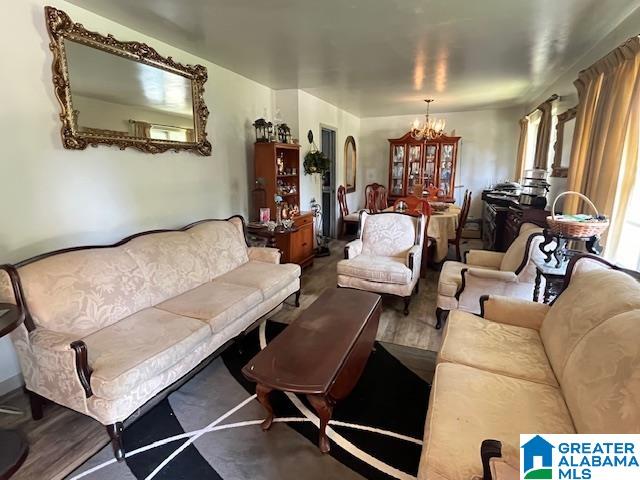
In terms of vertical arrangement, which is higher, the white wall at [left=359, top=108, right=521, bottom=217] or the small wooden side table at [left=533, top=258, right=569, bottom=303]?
the white wall at [left=359, top=108, right=521, bottom=217]

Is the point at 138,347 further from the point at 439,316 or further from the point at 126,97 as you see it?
the point at 439,316

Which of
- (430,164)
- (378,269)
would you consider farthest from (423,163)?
(378,269)

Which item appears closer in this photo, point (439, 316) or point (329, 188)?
point (439, 316)

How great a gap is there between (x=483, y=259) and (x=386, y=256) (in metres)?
0.96

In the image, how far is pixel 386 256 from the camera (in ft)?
12.1

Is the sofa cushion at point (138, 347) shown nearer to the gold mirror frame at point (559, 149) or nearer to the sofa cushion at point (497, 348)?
the sofa cushion at point (497, 348)

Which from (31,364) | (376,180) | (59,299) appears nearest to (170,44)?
(59,299)

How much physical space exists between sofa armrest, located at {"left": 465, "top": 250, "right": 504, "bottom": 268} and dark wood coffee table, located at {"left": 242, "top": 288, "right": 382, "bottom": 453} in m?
1.44

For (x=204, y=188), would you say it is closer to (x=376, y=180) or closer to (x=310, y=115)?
(x=310, y=115)

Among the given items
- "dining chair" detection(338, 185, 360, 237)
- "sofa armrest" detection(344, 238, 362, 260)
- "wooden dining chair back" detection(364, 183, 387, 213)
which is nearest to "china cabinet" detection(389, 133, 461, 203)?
"wooden dining chair back" detection(364, 183, 387, 213)

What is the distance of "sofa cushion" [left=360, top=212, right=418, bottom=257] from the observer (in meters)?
3.68

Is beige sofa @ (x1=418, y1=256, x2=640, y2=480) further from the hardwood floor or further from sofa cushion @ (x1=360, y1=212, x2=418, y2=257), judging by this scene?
sofa cushion @ (x1=360, y1=212, x2=418, y2=257)

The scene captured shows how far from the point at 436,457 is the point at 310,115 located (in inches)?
192

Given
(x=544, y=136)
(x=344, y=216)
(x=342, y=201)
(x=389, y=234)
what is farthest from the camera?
(x=344, y=216)
